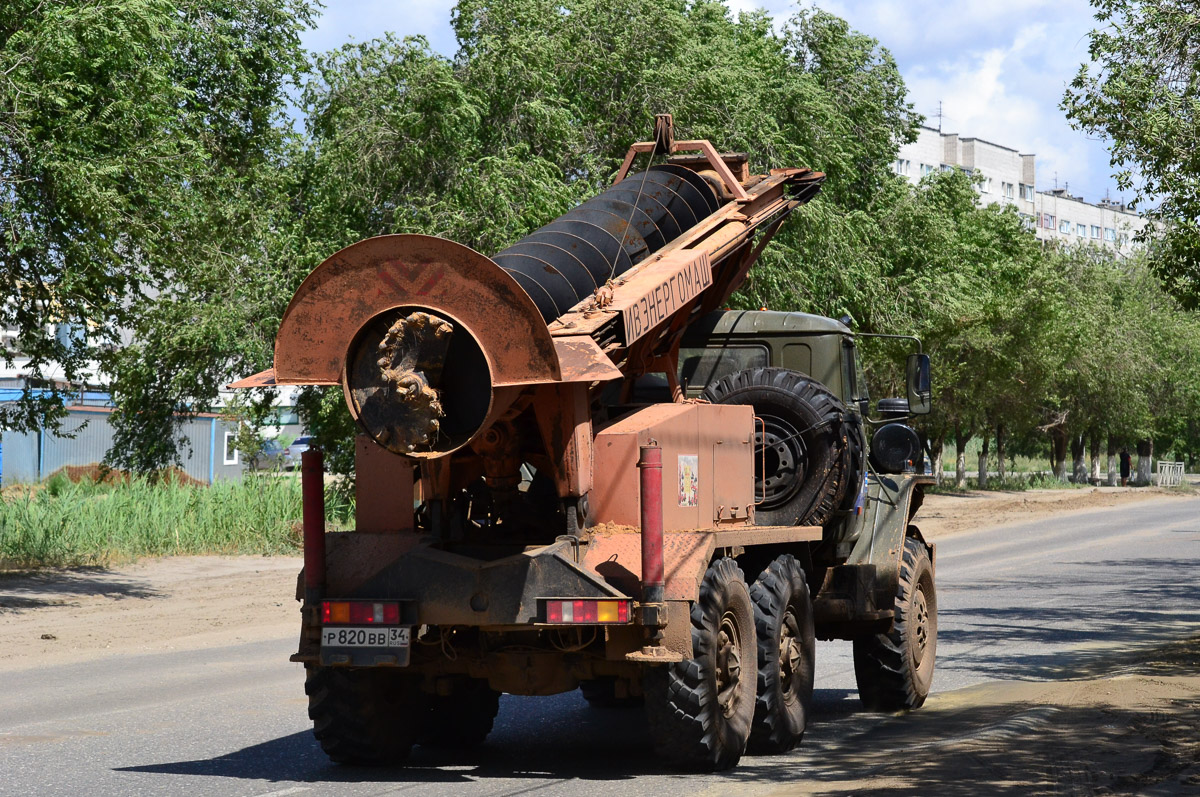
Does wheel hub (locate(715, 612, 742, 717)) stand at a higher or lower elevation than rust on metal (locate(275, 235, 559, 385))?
lower

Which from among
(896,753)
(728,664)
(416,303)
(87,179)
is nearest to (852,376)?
(896,753)

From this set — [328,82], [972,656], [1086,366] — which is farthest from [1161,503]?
[972,656]

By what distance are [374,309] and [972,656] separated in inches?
313

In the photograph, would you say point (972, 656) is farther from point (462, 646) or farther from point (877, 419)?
point (462, 646)

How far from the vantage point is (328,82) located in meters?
25.6

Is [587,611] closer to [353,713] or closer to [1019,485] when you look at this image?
[353,713]

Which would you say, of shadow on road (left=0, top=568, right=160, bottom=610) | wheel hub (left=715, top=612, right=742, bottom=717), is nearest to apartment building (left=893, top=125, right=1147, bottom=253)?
shadow on road (left=0, top=568, right=160, bottom=610)

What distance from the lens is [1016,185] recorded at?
386 ft

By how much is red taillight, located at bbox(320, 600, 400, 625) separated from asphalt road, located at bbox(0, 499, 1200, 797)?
86 cm

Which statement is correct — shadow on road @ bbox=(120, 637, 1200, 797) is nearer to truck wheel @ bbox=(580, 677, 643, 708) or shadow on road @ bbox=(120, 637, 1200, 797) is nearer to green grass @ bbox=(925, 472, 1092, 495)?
truck wheel @ bbox=(580, 677, 643, 708)

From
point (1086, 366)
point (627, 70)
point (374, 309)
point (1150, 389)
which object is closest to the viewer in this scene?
point (374, 309)

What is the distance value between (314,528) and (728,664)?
7.73ft

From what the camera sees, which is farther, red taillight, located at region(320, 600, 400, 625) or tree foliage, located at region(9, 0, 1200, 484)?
tree foliage, located at region(9, 0, 1200, 484)

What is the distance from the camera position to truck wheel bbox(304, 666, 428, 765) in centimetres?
814
